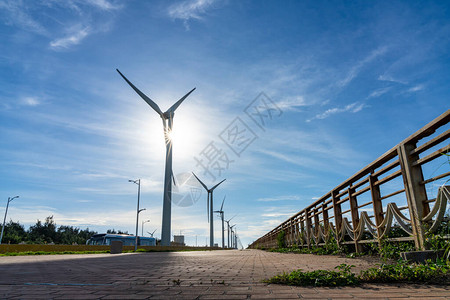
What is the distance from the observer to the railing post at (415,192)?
17.4ft

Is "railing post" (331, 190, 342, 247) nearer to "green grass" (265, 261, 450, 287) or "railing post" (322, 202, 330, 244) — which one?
"railing post" (322, 202, 330, 244)

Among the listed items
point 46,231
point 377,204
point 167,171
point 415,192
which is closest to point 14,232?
point 46,231

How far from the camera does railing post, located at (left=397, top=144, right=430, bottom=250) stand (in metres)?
5.29

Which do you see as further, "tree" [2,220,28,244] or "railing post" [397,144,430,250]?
"tree" [2,220,28,244]

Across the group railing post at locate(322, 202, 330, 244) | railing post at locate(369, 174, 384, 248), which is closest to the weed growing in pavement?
railing post at locate(369, 174, 384, 248)

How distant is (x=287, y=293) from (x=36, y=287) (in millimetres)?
2964

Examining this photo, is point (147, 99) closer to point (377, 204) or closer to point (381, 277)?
point (377, 204)

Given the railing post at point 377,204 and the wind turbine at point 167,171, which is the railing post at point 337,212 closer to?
the railing post at point 377,204

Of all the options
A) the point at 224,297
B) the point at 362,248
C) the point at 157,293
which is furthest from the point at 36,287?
the point at 362,248

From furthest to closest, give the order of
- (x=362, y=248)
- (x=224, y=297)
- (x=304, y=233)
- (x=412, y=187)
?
(x=304, y=233) → (x=362, y=248) → (x=412, y=187) → (x=224, y=297)

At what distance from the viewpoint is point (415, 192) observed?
546 cm

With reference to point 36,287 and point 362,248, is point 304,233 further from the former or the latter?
point 36,287

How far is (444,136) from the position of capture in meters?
4.77

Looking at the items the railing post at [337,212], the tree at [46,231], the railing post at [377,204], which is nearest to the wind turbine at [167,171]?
the railing post at [337,212]
